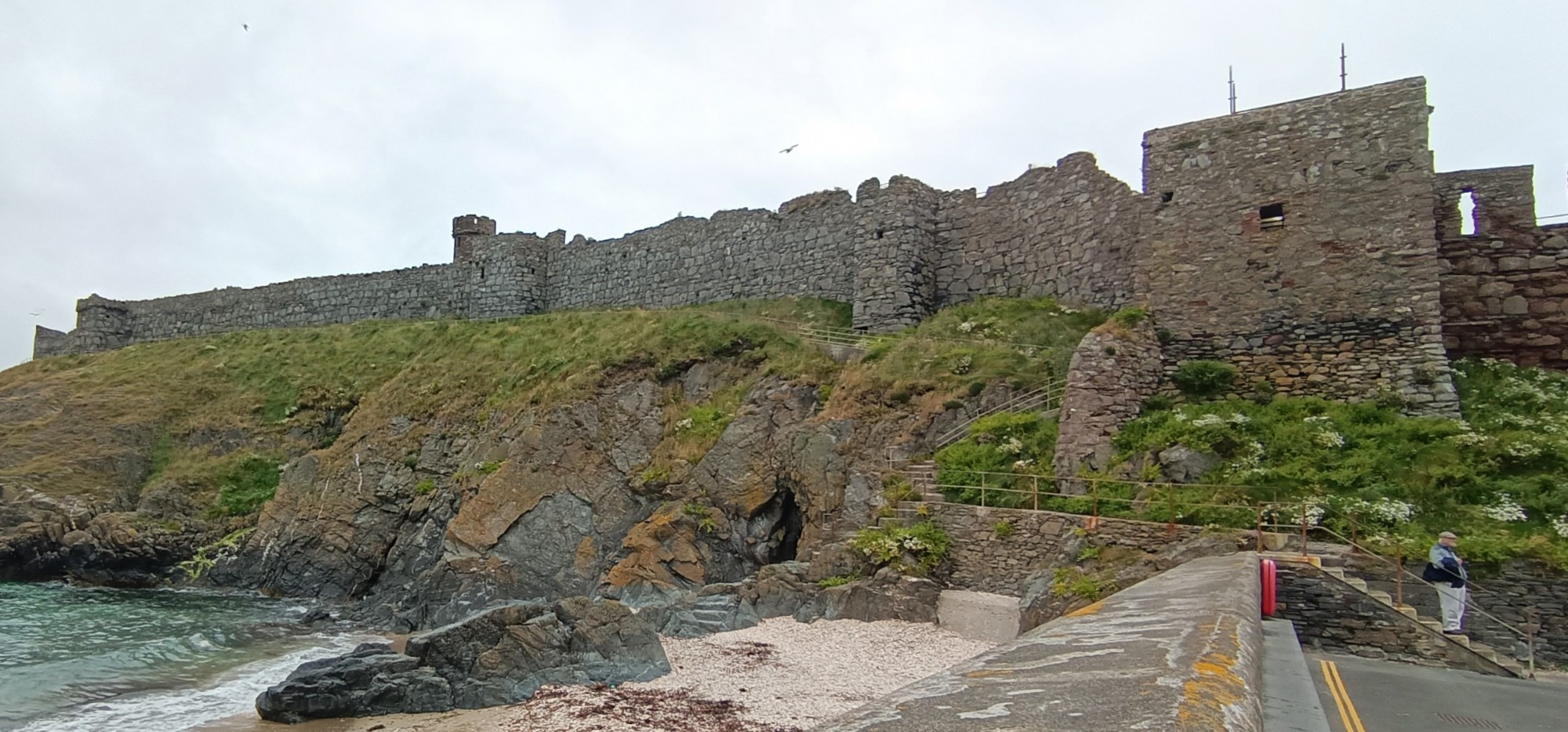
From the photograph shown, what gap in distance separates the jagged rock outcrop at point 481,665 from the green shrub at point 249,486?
19.9 m

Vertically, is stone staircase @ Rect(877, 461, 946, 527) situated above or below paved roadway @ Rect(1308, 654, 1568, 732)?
above

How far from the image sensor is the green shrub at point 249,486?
31516 mm

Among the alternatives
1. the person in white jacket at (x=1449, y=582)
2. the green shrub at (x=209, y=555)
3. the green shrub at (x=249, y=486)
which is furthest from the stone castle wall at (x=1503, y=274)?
the green shrub at (x=249, y=486)

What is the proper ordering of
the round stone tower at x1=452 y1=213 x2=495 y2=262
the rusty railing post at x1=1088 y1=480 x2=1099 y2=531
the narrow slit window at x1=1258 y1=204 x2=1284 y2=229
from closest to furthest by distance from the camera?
the rusty railing post at x1=1088 y1=480 x2=1099 y2=531, the narrow slit window at x1=1258 y1=204 x2=1284 y2=229, the round stone tower at x1=452 y1=213 x2=495 y2=262

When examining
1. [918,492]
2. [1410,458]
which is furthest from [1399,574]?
[918,492]

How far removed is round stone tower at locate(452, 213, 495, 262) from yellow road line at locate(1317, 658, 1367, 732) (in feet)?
126

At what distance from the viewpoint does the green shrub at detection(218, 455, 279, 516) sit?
103 ft

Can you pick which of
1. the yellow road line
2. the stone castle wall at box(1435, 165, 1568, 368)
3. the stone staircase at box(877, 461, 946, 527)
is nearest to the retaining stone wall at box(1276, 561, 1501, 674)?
the yellow road line

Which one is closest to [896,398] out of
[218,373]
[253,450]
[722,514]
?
[722,514]

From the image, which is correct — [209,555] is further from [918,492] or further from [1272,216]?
[1272,216]

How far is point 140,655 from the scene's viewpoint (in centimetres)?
1788

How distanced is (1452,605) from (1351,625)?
1259mm

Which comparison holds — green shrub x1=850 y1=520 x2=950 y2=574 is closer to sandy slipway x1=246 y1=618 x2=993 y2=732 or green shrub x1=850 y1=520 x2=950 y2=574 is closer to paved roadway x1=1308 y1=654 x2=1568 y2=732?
sandy slipway x1=246 y1=618 x2=993 y2=732

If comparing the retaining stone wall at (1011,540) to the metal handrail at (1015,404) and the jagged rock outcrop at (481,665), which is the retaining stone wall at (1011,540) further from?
the jagged rock outcrop at (481,665)
